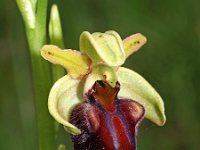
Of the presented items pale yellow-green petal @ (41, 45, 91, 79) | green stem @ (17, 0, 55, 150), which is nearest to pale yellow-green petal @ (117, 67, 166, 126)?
pale yellow-green petal @ (41, 45, 91, 79)

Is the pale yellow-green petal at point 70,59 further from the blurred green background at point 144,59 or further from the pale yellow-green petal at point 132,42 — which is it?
the blurred green background at point 144,59

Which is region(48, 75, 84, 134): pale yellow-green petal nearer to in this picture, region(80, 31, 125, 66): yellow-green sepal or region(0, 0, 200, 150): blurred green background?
region(80, 31, 125, 66): yellow-green sepal

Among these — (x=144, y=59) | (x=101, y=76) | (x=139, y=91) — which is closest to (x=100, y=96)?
(x=101, y=76)

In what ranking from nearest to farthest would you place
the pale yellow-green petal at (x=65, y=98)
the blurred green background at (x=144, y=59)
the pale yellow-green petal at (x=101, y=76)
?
1. the pale yellow-green petal at (x=65, y=98)
2. the pale yellow-green petal at (x=101, y=76)
3. the blurred green background at (x=144, y=59)

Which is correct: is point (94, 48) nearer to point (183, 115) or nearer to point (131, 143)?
point (131, 143)

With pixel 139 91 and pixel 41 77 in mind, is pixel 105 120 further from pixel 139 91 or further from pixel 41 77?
pixel 41 77

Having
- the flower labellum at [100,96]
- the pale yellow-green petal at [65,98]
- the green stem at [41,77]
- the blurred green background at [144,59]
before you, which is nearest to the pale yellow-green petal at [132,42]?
the flower labellum at [100,96]
